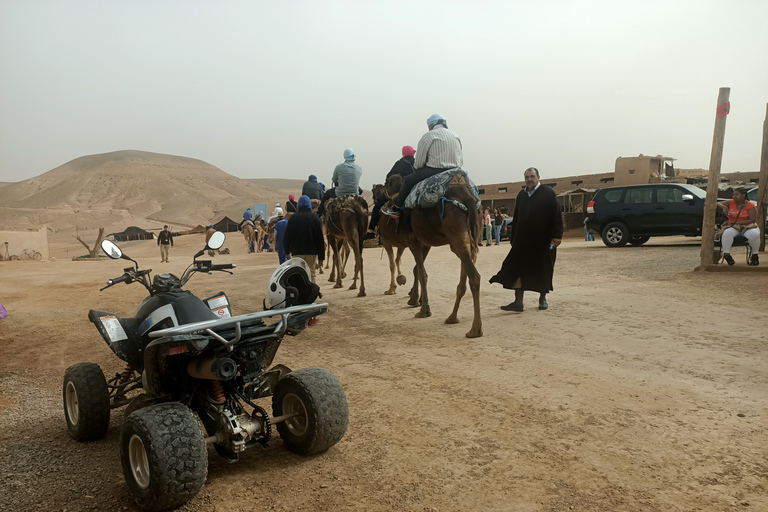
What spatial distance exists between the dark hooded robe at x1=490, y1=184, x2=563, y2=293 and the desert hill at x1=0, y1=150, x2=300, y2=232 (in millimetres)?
56607

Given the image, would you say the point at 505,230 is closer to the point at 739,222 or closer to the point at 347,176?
the point at 739,222

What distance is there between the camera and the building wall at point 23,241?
26.8 metres

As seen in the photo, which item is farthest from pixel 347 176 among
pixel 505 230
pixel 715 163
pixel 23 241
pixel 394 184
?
pixel 23 241

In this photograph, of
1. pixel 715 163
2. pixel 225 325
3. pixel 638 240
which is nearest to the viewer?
pixel 225 325

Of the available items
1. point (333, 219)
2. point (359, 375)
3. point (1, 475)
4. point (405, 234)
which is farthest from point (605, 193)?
point (1, 475)

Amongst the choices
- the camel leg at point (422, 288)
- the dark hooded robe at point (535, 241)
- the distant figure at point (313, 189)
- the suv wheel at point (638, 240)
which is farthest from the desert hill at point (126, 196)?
the dark hooded robe at point (535, 241)

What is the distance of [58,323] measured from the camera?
954cm

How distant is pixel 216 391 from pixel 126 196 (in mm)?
109991

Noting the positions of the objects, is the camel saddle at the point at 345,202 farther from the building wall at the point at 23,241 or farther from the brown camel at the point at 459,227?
the building wall at the point at 23,241

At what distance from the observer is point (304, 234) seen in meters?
9.93

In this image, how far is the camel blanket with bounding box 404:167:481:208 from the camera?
799 centimetres

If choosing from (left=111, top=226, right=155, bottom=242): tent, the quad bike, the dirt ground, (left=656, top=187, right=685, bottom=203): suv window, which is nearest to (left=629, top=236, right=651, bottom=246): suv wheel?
(left=656, top=187, right=685, bottom=203): suv window

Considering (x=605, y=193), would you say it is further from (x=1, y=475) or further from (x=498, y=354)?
(x=1, y=475)

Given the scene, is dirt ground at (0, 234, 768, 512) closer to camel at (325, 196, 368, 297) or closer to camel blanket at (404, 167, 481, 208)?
camel blanket at (404, 167, 481, 208)
